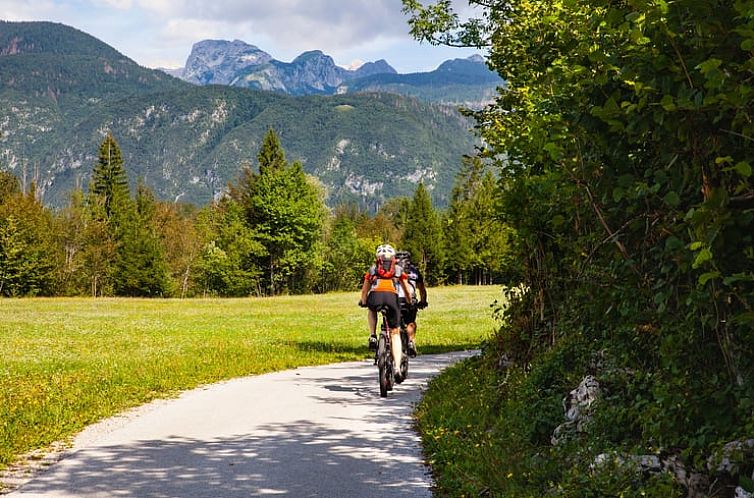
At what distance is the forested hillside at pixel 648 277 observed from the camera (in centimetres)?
349

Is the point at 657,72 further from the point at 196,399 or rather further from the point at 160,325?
the point at 160,325

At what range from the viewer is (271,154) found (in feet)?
263

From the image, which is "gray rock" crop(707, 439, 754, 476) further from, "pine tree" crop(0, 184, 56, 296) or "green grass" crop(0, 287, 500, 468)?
"pine tree" crop(0, 184, 56, 296)

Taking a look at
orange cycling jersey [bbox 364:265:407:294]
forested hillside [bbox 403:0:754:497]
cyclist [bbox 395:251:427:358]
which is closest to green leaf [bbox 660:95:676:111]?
forested hillside [bbox 403:0:754:497]

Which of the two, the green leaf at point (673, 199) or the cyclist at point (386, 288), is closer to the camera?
the green leaf at point (673, 199)

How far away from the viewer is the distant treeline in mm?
71812

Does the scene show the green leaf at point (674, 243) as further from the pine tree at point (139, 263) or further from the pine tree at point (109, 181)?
the pine tree at point (109, 181)

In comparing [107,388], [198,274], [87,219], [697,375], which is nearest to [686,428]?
[697,375]

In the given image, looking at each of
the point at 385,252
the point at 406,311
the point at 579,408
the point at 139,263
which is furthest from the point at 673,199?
the point at 139,263

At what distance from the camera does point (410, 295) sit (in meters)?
13.0

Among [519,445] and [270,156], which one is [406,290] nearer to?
[519,445]

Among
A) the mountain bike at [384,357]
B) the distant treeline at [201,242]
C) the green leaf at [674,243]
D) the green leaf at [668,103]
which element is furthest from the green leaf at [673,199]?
the distant treeline at [201,242]

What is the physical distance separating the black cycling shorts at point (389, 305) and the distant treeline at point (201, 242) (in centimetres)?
5681

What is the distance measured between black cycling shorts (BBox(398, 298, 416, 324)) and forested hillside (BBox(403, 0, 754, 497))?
15.7 feet
